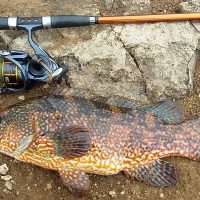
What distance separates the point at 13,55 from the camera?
6.54 meters

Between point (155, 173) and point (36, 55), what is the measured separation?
2.17 m

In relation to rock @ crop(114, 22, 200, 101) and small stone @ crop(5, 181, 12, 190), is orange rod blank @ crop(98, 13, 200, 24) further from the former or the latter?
small stone @ crop(5, 181, 12, 190)

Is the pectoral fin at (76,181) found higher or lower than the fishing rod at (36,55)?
lower

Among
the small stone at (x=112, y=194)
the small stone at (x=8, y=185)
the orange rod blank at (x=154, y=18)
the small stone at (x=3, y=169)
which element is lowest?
the small stone at (x=112, y=194)

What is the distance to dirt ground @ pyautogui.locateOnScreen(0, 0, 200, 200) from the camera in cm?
648

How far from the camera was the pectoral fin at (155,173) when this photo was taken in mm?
6438

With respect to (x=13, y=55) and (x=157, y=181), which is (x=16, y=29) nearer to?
(x=13, y=55)

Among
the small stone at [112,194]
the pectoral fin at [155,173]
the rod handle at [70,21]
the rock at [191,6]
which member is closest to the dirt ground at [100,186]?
the small stone at [112,194]

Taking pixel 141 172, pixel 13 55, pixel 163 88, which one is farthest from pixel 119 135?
pixel 13 55

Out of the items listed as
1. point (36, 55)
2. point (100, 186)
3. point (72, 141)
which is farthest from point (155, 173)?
point (36, 55)

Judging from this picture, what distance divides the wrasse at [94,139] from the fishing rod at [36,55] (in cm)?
37

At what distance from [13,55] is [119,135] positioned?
1.73 m

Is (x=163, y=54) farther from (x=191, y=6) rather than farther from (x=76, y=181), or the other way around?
(x=76, y=181)

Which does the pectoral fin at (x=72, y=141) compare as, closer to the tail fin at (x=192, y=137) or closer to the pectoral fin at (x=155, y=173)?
the pectoral fin at (x=155, y=173)
